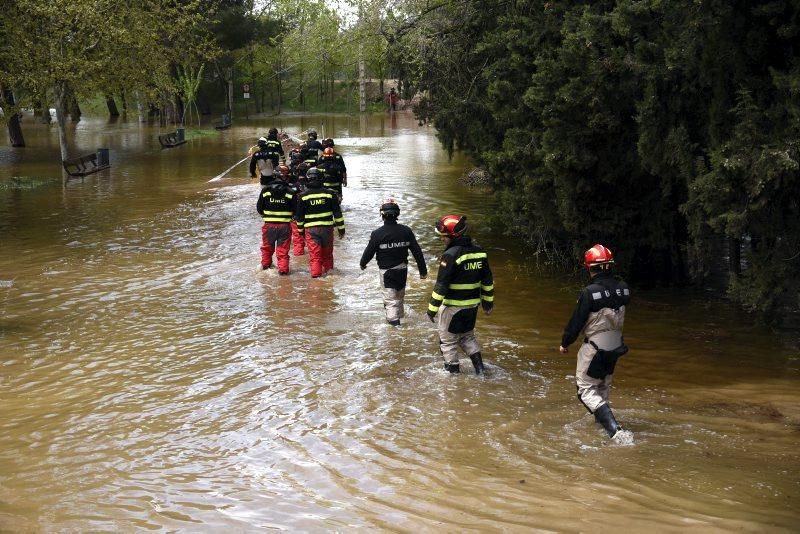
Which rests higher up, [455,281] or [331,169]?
[331,169]

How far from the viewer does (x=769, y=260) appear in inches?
404

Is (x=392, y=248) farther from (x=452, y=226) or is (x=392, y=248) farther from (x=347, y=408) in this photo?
(x=347, y=408)

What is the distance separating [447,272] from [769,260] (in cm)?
379

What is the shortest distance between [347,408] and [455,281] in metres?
1.99

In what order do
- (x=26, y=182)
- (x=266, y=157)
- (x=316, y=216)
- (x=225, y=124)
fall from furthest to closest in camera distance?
(x=225, y=124) → (x=26, y=182) → (x=266, y=157) → (x=316, y=216)

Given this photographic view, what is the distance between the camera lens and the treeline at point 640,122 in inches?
387

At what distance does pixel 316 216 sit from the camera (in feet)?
50.0

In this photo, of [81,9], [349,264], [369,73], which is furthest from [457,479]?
[369,73]

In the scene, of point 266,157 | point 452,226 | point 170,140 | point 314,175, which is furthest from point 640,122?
point 170,140

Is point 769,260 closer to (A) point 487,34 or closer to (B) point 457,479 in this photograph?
(B) point 457,479

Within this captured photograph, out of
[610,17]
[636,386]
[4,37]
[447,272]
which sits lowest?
[636,386]

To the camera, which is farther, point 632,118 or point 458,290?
point 632,118

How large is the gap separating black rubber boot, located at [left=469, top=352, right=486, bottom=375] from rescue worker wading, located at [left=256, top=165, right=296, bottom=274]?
20.6 ft

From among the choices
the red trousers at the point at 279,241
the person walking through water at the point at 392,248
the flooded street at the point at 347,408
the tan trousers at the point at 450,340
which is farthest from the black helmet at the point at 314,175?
the tan trousers at the point at 450,340
